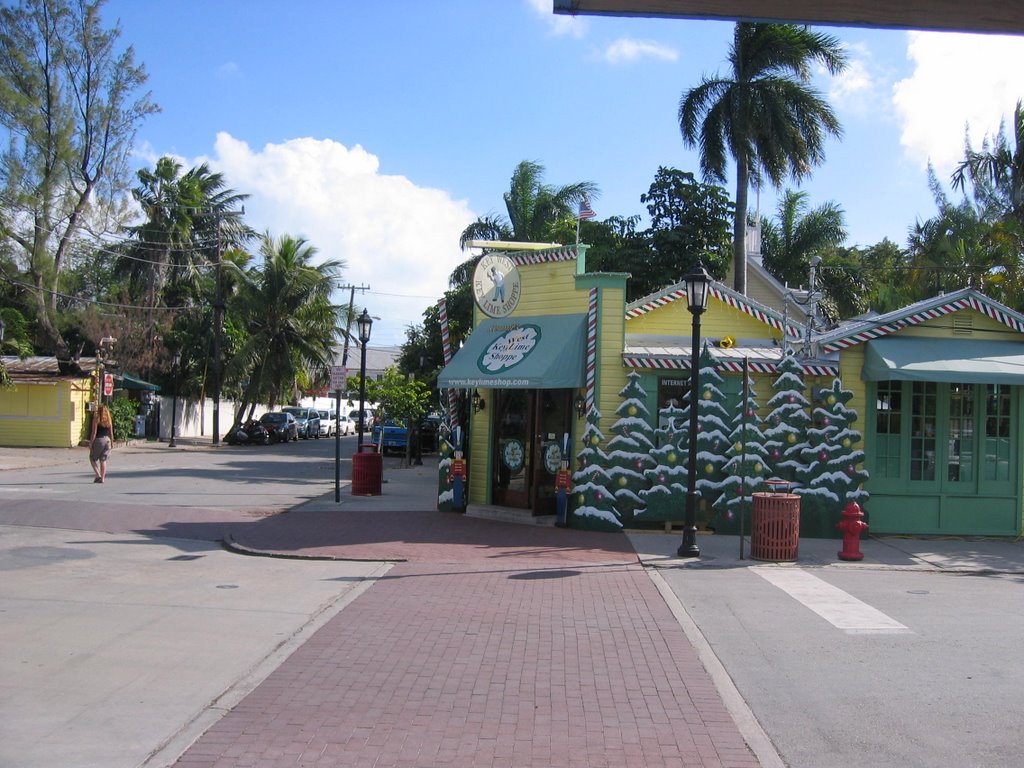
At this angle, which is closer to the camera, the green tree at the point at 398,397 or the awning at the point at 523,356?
the awning at the point at 523,356

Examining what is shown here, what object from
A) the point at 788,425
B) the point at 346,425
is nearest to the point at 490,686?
the point at 788,425

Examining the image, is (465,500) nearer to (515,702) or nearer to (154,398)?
(515,702)

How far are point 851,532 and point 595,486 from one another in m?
4.00

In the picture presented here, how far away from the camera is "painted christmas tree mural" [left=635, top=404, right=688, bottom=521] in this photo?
571 inches

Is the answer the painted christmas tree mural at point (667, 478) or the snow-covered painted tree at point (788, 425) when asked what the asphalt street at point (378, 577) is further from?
the snow-covered painted tree at point (788, 425)

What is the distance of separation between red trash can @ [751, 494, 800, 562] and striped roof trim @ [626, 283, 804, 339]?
6279mm

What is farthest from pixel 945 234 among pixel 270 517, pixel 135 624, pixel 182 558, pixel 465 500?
pixel 135 624

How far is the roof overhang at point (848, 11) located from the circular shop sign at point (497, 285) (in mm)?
12074

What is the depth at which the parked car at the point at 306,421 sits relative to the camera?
5119cm

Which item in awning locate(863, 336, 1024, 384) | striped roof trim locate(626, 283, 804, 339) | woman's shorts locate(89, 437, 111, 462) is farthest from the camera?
woman's shorts locate(89, 437, 111, 462)

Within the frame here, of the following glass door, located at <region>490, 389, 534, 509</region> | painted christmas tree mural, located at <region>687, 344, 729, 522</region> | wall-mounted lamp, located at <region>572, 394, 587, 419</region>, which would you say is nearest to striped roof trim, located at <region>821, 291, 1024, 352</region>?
painted christmas tree mural, located at <region>687, 344, 729, 522</region>

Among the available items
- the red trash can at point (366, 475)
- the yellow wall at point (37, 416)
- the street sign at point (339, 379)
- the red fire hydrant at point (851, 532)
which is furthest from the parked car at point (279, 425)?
the red fire hydrant at point (851, 532)

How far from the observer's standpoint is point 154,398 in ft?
142

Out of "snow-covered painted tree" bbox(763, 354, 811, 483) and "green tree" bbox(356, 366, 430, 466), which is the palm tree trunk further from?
"snow-covered painted tree" bbox(763, 354, 811, 483)
